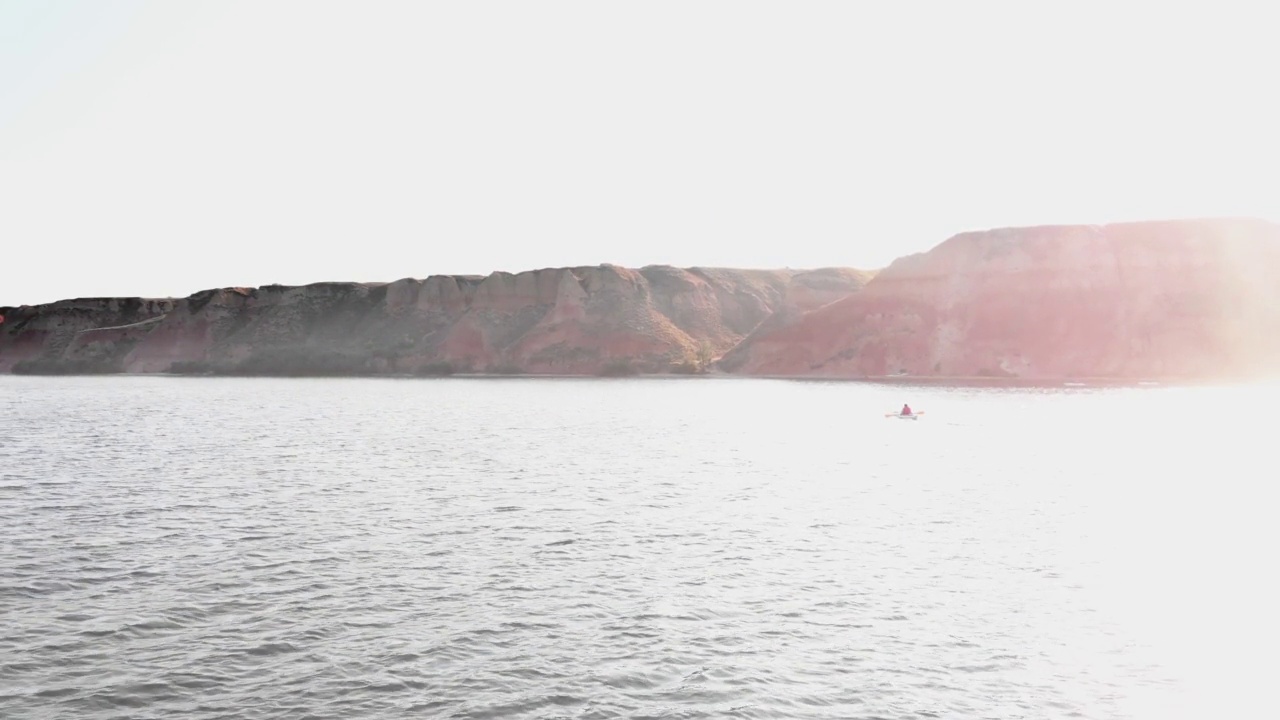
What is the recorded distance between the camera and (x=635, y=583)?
26125 mm

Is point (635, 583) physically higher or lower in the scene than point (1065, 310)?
lower

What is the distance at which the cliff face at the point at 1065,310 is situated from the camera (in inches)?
6053

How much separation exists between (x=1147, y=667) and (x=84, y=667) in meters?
21.6

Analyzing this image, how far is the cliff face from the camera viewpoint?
153750 mm

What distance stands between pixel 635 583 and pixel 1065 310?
155480 mm

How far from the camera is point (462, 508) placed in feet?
127

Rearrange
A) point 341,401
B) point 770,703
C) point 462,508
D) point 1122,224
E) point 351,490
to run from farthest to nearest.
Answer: point 1122,224 < point 341,401 < point 351,490 < point 462,508 < point 770,703

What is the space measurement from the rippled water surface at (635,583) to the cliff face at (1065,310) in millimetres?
106952

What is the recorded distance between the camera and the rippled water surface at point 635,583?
17969 mm

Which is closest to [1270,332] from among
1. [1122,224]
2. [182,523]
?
[1122,224]

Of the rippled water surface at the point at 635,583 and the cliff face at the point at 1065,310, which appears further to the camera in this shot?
the cliff face at the point at 1065,310

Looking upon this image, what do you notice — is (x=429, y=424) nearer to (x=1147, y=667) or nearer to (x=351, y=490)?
(x=351, y=490)

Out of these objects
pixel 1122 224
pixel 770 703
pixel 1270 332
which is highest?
pixel 1122 224

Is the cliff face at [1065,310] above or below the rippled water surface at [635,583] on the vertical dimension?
above
